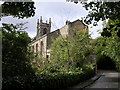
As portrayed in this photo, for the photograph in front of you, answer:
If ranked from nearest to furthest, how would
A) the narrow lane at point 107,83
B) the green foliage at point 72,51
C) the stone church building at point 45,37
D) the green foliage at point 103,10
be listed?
the green foliage at point 103,10 < the narrow lane at point 107,83 < the green foliage at point 72,51 < the stone church building at point 45,37

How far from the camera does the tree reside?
559cm

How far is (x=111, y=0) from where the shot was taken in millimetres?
7027

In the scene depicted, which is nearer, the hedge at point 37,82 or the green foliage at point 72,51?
the hedge at point 37,82

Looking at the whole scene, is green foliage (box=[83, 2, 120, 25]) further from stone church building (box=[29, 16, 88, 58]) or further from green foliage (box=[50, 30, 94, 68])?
stone church building (box=[29, 16, 88, 58])

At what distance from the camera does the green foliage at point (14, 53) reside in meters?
7.77

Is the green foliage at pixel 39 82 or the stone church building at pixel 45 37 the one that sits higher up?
the stone church building at pixel 45 37

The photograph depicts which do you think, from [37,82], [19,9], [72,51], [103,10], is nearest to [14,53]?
[37,82]

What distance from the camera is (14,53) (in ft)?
26.2

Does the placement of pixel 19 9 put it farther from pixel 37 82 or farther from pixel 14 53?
pixel 37 82

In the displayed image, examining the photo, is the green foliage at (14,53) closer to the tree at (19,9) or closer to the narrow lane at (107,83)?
the tree at (19,9)

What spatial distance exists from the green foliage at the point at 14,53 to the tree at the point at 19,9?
1.73m

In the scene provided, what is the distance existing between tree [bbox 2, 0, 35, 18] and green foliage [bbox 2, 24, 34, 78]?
1.73 m

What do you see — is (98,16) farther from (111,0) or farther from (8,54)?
(8,54)

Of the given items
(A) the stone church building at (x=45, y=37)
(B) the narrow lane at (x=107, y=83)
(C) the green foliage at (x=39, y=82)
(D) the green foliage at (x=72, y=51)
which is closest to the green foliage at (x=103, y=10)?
(C) the green foliage at (x=39, y=82)
